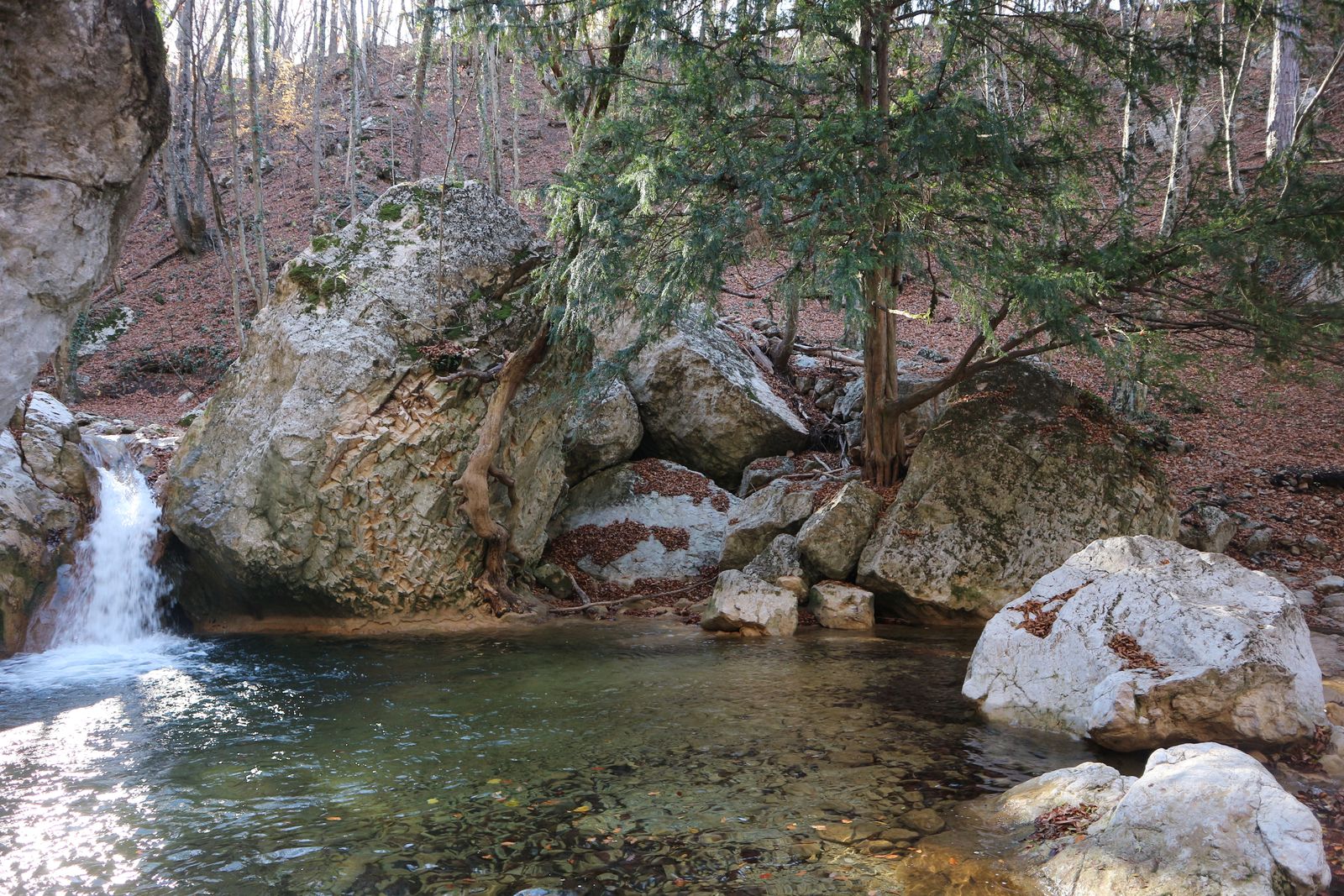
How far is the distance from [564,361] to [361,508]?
3.07 meters

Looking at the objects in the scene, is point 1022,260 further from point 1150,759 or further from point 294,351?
point 294,351

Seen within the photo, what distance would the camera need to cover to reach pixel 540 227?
2266 centimetres

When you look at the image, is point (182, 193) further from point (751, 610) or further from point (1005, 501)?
point (1005, 501)

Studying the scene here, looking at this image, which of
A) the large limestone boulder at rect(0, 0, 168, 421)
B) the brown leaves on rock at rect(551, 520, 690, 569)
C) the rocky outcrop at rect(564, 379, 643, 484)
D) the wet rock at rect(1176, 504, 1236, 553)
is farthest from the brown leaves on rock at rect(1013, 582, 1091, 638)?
the rocky outcrop at rect(564, 379, 643, 484)

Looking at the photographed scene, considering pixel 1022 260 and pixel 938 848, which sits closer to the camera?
pixel 938 848

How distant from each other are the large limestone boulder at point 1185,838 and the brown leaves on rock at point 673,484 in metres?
8.38

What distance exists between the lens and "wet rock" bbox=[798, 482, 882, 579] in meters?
10.0

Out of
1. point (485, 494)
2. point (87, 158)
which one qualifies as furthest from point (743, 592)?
point (87, 158)

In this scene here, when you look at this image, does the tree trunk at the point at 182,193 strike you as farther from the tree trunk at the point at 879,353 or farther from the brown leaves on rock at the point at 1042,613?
the brown leaves on rock at the point at 1042,613

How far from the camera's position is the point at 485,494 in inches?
382

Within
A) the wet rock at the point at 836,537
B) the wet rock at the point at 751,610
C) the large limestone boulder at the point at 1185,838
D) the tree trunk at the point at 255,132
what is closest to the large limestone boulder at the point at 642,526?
the wet rock at the point at 836,537

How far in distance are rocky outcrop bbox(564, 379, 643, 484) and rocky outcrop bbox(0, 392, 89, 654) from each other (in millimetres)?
5870

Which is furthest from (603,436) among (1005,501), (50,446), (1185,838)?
(1185,838)

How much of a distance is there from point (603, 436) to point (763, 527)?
2980mm
